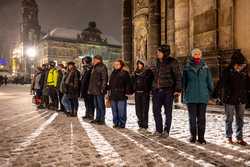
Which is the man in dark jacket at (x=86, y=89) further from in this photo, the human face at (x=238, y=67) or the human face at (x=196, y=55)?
the human face at (x=238, y=67)

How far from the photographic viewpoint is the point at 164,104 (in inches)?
300

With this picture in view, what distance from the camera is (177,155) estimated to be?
227 inches

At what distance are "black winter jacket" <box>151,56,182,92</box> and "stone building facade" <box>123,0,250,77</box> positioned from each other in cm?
500

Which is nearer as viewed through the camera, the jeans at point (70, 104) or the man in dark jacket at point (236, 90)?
the man in dark jacket at point (236, 90)

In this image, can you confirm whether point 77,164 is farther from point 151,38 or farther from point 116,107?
point 151,38

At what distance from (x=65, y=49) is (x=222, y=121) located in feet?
228

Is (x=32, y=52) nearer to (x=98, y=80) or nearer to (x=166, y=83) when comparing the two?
(x=98, y=80)

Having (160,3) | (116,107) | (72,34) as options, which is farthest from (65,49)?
(116,107)

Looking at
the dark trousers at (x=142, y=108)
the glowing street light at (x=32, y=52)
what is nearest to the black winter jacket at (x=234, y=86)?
the dark trousers at (x=142, y=108)

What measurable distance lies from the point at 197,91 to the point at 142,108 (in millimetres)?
2353

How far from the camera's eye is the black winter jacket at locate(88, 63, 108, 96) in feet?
31.9

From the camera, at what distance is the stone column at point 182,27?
16.8 m

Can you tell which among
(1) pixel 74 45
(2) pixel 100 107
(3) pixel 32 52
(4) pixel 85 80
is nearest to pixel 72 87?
(4) pixel 85 80

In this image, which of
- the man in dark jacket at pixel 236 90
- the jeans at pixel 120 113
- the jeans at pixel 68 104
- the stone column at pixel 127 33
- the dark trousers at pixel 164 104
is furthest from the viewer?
the stone column at pixel 127 33
